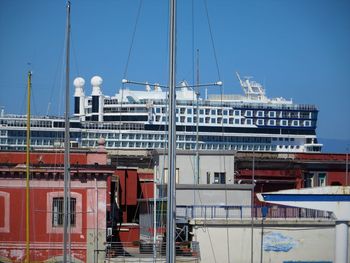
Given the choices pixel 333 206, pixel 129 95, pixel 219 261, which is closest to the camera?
pixel 333 206

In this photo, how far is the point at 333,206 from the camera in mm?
18688

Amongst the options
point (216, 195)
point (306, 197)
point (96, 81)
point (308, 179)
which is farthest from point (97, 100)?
point (306, 197)

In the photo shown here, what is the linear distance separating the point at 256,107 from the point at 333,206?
8212 cm

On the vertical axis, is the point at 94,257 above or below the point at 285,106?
below

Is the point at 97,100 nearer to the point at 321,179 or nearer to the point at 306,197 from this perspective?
the point at 321,179

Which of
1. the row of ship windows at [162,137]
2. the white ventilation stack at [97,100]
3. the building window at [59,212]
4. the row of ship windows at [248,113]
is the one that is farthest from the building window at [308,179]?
the white ventilation stack at [97,100]

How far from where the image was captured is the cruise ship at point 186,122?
298ft

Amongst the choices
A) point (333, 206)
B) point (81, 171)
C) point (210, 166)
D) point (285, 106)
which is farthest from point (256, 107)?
point (333, 206)

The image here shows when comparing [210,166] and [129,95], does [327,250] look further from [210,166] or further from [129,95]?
[129,95]

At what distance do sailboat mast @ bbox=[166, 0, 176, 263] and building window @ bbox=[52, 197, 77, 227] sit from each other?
11.3 metres

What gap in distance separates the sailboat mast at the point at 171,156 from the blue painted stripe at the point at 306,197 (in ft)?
13.9

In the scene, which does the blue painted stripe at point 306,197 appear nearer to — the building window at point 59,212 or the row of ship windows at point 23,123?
the building window at point 59,212

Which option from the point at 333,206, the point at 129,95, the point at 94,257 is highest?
the point at 129,95

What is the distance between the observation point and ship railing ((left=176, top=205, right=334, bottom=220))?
87.5 feet
